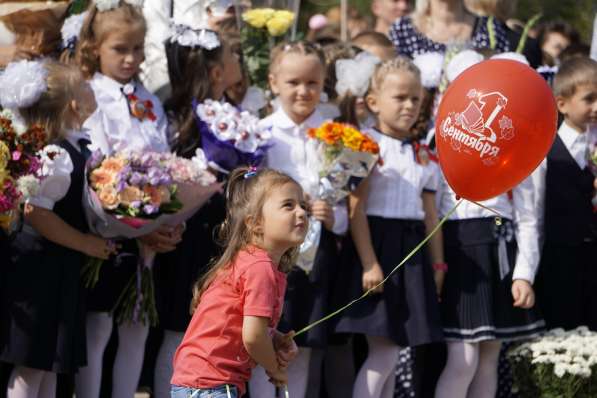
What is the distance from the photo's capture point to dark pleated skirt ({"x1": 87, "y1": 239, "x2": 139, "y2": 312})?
5949mm

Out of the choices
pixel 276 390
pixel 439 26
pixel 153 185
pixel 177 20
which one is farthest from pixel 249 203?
pixel 439 26

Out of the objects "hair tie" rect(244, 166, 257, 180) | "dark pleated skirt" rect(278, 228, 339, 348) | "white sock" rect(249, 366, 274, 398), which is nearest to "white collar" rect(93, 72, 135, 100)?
"dark pleated skirt" rect(278, 228, 339, 348)

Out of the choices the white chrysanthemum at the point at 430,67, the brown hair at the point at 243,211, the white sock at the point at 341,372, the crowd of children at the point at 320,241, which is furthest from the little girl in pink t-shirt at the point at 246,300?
the white chrysanthemum at the point at 430,67

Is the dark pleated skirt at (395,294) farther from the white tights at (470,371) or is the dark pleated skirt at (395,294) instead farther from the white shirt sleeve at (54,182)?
the white shirt sleeve at (54,182)

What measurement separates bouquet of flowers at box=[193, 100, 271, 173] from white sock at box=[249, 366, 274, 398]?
3.49ft

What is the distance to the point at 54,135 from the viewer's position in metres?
5.66

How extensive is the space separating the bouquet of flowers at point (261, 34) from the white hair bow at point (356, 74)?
19.0 inches

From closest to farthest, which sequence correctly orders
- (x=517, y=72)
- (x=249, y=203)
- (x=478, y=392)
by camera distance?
(x=249, y=203) < (x=517, y=72) < (x=478, y=392)

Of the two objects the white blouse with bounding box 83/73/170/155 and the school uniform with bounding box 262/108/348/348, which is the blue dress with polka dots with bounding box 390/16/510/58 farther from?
the white blouse with bounding box 83/73/170/155

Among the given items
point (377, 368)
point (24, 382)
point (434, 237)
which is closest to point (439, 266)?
point (434, 237)

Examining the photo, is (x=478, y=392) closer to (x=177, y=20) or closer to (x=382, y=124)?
(x=382, y=124)

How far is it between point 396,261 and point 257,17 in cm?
176

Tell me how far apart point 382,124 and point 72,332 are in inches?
82.3

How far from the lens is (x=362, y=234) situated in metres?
6.30
